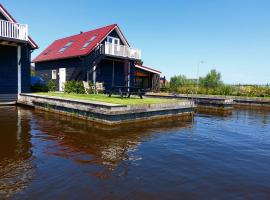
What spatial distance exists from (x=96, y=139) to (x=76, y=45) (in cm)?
1919

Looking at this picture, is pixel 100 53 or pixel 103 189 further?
pixel 100 53

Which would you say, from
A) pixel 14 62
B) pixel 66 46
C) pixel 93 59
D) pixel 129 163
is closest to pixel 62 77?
pixel 66 46

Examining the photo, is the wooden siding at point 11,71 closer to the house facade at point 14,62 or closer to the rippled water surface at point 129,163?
the house facade at point 14,62

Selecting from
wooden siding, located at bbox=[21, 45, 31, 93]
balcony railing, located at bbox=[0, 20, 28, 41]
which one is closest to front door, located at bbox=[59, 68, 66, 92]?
wooden siding, located at bbox=[21, 45, 31, 93]

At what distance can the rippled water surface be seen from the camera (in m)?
4.64

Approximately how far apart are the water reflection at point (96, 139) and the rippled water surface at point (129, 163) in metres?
0.02

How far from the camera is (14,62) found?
18000 millimetres

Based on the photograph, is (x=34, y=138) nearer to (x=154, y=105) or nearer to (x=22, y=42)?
(x=154, y=105)

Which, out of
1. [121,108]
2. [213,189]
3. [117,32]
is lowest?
[213,189]

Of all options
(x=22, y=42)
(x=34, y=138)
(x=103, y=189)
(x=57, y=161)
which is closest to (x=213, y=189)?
(x=103, y=189)

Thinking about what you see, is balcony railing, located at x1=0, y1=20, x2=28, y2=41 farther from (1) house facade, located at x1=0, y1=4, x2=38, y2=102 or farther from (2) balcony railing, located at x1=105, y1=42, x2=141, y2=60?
(2) balcony railing, located at x1=105, y1=42, x2=141, y2=60

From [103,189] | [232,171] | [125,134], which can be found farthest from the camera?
[125,134]

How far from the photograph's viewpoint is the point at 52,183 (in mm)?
4809

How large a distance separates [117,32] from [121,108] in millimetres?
15251
